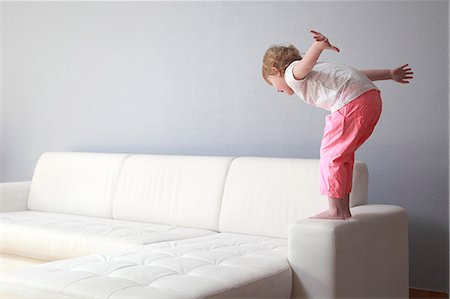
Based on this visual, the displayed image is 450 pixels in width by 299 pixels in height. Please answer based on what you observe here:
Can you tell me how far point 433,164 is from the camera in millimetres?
3439

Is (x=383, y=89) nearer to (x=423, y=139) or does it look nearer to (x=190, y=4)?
(x=423, y=139)

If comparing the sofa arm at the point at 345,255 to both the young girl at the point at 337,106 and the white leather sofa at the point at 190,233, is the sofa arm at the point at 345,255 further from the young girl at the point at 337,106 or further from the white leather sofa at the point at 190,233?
the young girl at the point at 337,106

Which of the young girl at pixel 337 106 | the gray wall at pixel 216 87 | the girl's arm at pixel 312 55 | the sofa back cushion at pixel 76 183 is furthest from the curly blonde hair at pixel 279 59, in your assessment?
the sofa back cushion at pixel 76 183

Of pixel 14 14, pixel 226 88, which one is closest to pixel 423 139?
pixel 226 88

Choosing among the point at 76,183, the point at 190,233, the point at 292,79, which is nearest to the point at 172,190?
the point at 190,233

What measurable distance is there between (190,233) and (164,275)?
1.09 m

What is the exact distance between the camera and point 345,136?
277 cm

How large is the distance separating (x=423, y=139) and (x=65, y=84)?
2690 millimetres

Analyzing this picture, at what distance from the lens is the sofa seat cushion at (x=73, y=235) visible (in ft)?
10.8

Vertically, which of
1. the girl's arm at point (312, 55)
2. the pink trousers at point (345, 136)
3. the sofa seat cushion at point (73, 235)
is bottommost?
the sofa seat cushion at point (73, 235)

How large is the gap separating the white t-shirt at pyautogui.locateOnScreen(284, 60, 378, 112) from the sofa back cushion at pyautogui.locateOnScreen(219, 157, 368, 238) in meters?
0.56

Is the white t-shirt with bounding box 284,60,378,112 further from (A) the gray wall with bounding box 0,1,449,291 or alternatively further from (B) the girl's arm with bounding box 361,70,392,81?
(A) the gray wall with bounding box 0,1,449,291

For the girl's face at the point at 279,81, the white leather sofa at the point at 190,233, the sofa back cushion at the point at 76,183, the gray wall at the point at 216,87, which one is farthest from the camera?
the sofa back cushion at the point at 76,183

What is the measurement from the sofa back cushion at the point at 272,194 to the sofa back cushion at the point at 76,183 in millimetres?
905
